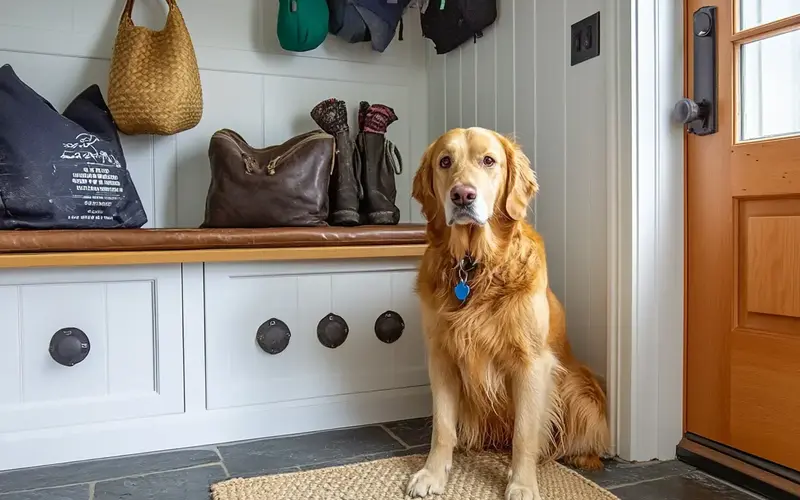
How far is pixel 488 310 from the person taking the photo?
1642mm

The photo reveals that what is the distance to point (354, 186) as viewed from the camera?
2.48m

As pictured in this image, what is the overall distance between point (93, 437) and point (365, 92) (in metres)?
1.71

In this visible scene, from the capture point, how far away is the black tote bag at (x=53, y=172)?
1.92 metres

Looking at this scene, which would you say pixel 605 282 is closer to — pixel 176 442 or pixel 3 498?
pixel 176 442

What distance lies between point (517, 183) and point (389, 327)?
79 centimetres

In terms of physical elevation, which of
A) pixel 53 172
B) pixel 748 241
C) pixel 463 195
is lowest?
pixel 748 241

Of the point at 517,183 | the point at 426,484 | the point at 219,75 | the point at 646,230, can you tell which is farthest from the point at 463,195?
the point at 219,75

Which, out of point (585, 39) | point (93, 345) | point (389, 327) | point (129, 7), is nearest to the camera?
point (93, 345)

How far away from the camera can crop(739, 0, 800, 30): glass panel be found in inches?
62.9

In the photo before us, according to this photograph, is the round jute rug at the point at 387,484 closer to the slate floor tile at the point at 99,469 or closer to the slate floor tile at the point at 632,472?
the slate floor tile at the point at 632,472

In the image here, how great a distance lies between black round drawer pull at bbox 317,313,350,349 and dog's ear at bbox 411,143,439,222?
0.58 m

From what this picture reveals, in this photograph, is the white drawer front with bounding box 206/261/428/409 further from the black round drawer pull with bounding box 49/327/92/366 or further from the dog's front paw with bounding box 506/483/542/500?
→ the dog's front paw with bounding box 506/483/542/500

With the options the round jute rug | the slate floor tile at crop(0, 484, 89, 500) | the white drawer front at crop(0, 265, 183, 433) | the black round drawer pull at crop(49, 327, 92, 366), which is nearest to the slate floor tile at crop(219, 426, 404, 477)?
the round jute rug

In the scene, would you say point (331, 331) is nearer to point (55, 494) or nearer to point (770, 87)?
point (55, 494)
